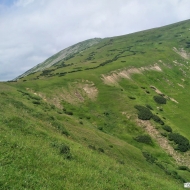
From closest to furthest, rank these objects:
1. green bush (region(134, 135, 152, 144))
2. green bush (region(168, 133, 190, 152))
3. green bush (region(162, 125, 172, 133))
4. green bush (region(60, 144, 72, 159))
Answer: green bush (region(60, 144, 72, 159)) < green bush (region(168, 133, 190, 152)) < green bush (region(134, 135, 152, 144)) < green bush (region(162, 125, 172, 133))

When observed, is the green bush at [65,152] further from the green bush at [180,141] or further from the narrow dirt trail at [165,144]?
the green bush at [180,141]

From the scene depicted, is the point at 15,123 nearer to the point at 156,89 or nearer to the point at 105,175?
the point at 105,175

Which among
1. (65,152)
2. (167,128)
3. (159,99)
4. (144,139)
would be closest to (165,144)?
(144,139)

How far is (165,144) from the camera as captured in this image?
161ft

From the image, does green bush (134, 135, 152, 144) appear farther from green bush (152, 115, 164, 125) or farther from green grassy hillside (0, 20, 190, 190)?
green bush (152, 115, 164, 125)

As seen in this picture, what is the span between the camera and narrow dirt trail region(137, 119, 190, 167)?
147 ft

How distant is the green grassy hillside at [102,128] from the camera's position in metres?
17.6

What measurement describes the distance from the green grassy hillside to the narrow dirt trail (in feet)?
0.60

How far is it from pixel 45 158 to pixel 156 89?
71.3 meters

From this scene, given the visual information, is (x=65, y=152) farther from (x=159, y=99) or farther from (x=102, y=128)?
(x=159, y=99)

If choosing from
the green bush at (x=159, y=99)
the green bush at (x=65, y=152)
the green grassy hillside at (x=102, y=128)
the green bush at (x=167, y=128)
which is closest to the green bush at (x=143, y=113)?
the green grassy hillside at (x=102, y=128)

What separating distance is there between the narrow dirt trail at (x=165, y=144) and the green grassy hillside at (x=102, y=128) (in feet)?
0.60

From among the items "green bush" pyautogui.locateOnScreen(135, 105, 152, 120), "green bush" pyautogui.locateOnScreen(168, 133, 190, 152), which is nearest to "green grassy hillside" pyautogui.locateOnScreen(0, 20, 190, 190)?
"green bush" pyautogui.locateOnScreen(168, 133, 190, 152)

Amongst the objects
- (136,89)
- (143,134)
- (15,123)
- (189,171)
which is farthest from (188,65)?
(15,123)
